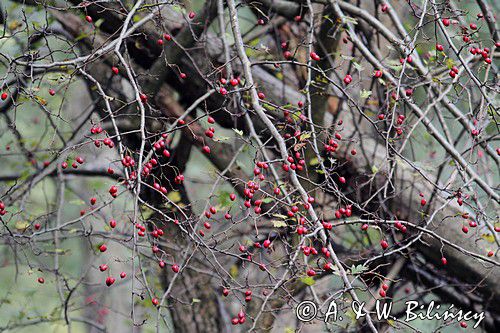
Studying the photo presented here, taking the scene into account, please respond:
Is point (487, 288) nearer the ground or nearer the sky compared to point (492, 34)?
nearer the ground

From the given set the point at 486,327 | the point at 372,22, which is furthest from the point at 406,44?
the point at 486,327

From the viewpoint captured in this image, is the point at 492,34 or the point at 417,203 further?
the point at 417,203

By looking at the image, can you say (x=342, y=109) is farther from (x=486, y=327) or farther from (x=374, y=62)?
(x=486, y=327)

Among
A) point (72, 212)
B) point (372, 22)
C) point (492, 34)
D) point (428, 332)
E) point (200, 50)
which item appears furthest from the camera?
point (72, 212)

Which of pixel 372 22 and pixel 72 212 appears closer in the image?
pixel 372 22

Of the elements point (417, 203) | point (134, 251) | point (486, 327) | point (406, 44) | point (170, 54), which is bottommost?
point (486, 327)

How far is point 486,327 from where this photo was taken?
3488mm

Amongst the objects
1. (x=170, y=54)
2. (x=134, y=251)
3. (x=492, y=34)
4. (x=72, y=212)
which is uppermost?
(x=72, y=212)

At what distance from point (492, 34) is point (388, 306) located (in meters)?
1.29

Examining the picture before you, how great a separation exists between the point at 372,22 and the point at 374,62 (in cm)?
31

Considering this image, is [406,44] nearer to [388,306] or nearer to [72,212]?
[388,306]

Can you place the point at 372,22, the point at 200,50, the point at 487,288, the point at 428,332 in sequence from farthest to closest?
the point at 428,332 < the point at 200,50 < the point at 487,288 < the point at 372,22

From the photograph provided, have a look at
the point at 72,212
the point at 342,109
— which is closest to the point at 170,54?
the point at 342,109

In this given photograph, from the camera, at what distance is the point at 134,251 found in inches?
73.0
